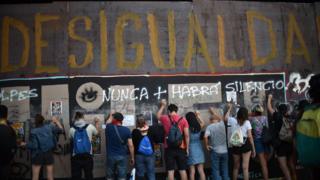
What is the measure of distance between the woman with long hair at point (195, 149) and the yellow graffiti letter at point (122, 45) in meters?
2.02

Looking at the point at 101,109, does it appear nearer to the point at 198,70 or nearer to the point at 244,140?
the point at 198,70

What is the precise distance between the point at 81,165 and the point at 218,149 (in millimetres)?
3052

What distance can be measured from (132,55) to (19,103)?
297cm

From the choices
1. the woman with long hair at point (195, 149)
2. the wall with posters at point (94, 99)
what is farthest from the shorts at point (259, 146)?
the wall with posters at point (94, 99)

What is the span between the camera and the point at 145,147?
954 cm

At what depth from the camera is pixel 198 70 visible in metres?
11.4

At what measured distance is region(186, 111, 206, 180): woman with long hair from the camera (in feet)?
33.0

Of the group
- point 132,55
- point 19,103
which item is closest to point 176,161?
point 132,55

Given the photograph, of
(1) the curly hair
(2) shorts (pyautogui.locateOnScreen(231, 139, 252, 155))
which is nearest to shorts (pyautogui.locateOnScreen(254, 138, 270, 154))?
(2) shorts (pyautogui.locateOnScreen(231, 139, 252, 155))

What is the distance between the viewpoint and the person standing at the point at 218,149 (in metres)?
10.0

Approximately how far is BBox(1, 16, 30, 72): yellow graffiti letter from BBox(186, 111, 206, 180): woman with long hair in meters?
4.26

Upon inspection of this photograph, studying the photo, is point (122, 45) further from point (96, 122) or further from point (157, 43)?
point (96, 122)

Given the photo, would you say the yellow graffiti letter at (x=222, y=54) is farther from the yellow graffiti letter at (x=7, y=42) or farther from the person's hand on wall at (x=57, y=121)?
the yellow graffiti letter at (x=7, y=42)

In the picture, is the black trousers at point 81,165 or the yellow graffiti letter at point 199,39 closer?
the black trousers at point 81,165
